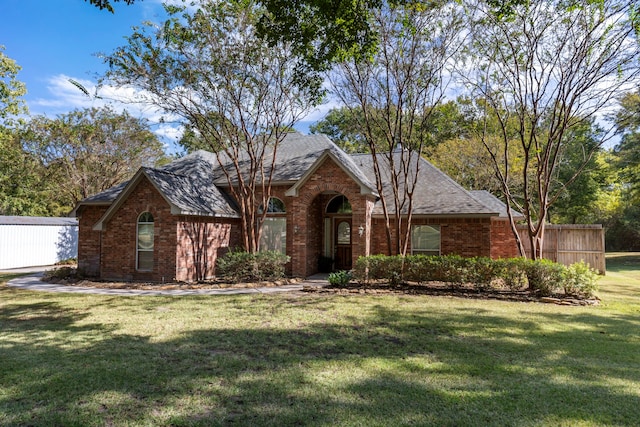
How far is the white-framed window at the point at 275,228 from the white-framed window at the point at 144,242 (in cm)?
469

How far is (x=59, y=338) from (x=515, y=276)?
12.0 meters

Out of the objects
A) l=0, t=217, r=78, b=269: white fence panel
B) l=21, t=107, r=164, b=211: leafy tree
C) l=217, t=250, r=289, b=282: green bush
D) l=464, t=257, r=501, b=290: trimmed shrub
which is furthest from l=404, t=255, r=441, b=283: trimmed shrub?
l=21, t=107, r=164, b=211: leafy tree

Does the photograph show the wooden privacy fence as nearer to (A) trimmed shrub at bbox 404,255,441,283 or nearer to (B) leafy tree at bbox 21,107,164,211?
(A) trimmed shrub at bbox 404,255,441,283

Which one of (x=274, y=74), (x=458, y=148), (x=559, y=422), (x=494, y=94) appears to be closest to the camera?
(x=559, y=422)

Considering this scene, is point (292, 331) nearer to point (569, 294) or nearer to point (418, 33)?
point (569, 294)

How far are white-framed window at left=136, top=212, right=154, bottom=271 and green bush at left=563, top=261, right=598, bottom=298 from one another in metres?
14.5

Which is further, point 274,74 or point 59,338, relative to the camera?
point 274,74

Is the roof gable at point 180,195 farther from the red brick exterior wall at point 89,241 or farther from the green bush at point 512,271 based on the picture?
the green bush at point 512,271

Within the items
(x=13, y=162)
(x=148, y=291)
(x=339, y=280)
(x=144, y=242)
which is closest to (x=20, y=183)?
(x=13, y=162)

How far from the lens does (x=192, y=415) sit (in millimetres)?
3832

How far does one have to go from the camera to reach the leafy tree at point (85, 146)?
26503mm

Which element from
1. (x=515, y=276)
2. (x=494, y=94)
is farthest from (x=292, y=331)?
(x=494, y=94)

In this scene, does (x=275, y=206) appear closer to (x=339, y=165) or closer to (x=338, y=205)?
(x=338, y=205)

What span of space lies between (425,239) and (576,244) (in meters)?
8.42
